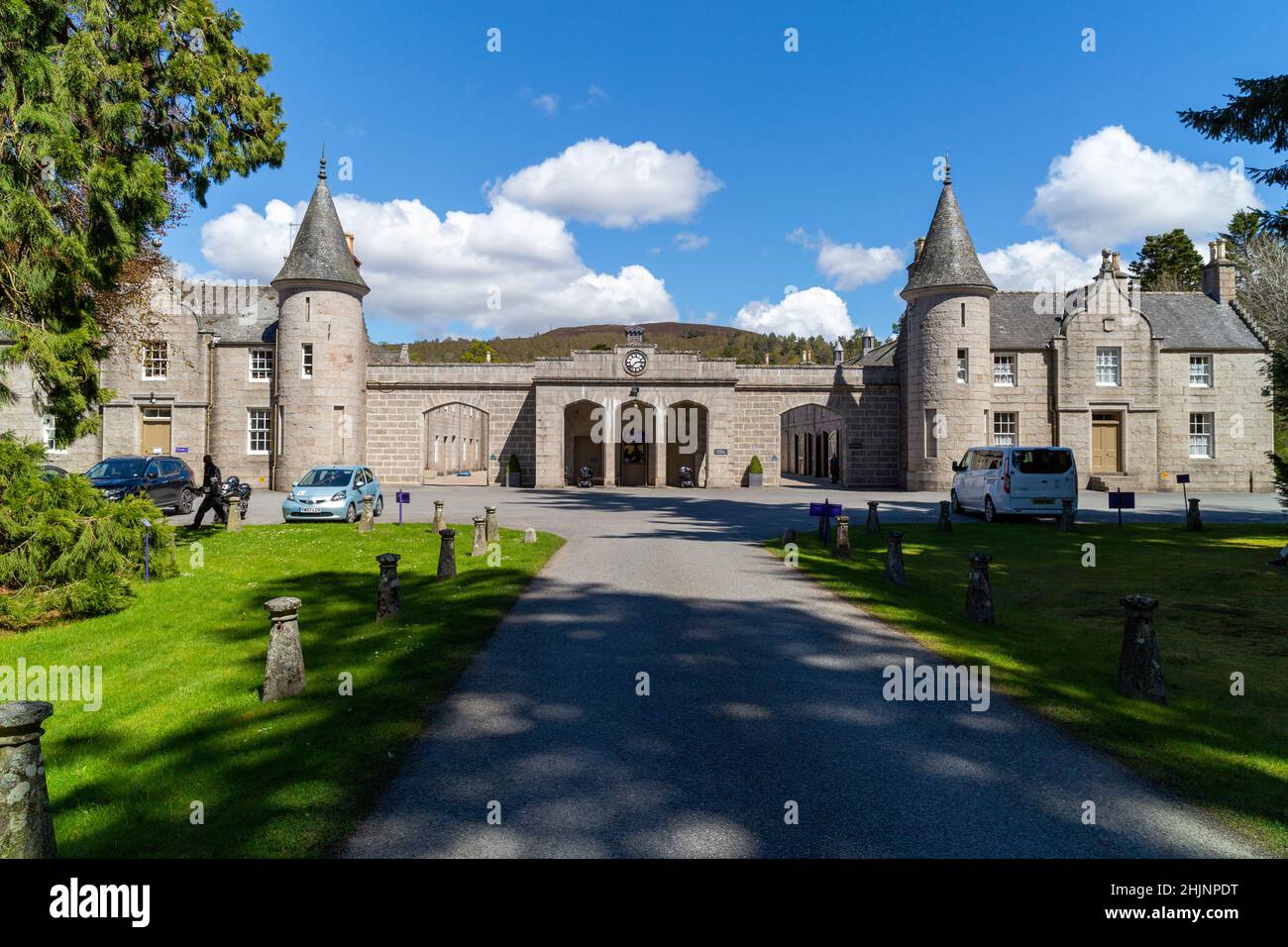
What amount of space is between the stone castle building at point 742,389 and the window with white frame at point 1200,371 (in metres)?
0.09

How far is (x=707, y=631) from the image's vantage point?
25.1 feet

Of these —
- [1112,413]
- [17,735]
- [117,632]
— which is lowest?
[117,632]

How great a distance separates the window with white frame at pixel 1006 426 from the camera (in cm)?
3481

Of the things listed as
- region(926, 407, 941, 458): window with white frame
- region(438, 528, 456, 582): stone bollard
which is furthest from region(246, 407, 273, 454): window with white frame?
region(926, 407, 941, 458): window with white frame

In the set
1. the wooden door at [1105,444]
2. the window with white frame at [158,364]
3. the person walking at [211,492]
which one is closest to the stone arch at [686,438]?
the wooden door at [1105,444]

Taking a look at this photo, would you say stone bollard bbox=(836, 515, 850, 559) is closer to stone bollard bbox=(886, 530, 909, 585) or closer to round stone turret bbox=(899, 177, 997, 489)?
stone bollard bbox=(886, 530, 909, 585)

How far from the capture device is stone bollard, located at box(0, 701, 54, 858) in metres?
3.31

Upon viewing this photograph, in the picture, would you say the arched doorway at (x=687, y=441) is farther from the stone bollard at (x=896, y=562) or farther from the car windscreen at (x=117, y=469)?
the stone bollard at (x=896, y=562)

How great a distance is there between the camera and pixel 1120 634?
794 centimetres

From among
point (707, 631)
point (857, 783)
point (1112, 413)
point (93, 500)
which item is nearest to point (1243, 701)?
point (857, 783)

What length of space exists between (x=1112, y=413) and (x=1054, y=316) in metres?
5.59

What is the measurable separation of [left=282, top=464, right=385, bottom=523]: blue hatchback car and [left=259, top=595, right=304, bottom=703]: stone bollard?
13.1 m

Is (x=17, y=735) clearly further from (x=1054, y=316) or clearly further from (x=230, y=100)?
(x=1054, y=316)

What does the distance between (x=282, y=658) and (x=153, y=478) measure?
56.3ft
